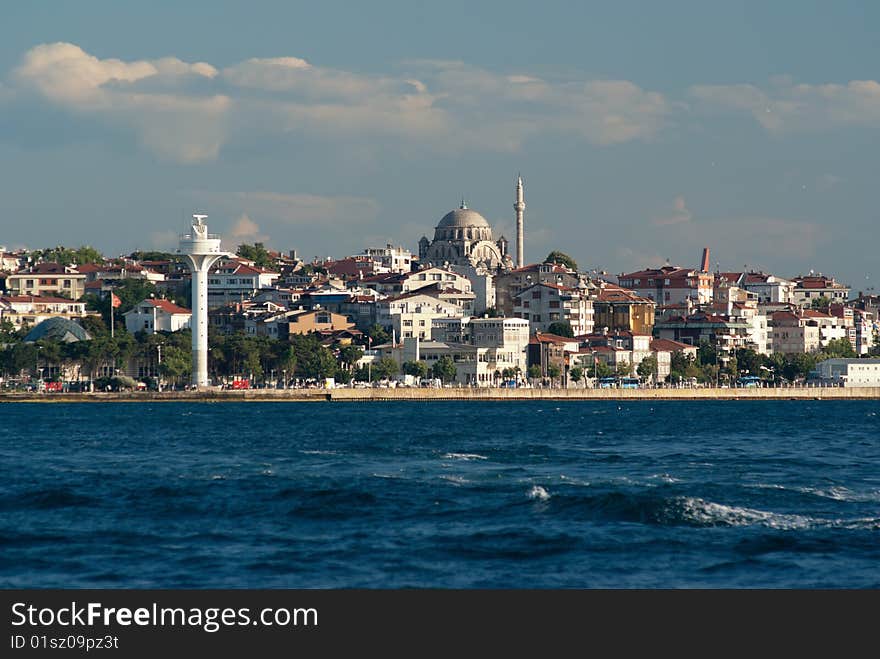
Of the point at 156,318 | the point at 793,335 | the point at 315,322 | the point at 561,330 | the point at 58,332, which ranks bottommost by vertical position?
the point at 793,335

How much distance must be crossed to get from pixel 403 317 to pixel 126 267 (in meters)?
36.6

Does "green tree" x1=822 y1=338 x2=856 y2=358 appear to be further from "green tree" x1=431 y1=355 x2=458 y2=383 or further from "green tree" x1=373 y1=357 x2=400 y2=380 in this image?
"green tree" x1=373 y1=357 x2=400 y2=380

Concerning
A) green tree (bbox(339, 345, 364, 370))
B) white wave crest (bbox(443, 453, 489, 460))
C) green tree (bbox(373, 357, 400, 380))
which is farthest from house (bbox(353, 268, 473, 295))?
white wave crest (bbox(443, 453, 489, 460))

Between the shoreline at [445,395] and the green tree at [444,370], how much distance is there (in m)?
4.12

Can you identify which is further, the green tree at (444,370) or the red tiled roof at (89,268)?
the red tiled roof at (89,268)

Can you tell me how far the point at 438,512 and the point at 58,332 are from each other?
304ft

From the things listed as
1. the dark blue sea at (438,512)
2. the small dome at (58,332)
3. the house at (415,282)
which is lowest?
the dark blue sea at (438,512)

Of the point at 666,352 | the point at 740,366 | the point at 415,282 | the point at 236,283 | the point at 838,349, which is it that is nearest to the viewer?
the point at 666,352

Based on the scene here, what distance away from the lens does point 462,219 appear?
185 m

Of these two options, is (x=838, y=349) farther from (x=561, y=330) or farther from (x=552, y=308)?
(x=561, y=330)

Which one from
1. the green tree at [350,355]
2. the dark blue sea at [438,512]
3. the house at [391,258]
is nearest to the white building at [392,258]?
the house at [391,258]

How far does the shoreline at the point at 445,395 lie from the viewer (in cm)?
10550

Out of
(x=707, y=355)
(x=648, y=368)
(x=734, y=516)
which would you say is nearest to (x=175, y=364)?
(x=648, y=368)

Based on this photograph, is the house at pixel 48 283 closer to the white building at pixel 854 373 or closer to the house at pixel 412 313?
the house at pixel 412 313
